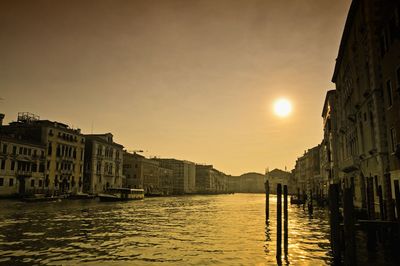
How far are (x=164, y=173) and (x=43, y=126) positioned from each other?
216 ft

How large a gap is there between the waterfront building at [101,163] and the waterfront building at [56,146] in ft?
12.4

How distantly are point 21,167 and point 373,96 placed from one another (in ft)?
162

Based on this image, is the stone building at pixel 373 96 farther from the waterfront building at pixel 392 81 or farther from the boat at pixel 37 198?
the boat at pixel 37 198

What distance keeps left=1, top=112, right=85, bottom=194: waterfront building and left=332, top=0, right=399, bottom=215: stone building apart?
48179mm

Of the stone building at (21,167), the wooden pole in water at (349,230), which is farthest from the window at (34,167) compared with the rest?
the wooden pole in water at (349,230)

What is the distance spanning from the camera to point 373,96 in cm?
2294

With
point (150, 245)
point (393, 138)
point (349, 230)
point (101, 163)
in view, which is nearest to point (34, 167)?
point (101, 163)

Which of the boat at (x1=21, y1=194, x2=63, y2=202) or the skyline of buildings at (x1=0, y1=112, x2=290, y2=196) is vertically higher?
the skyline of buildings at (x1=0, y1=112, x2=290, y2=196)

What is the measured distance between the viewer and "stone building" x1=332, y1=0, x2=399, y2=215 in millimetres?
19580

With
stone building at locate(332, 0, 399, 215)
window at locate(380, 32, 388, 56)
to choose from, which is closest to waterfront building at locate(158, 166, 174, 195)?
stone building at locate(332, 0, 399, 215)

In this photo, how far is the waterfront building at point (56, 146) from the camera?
192 feet

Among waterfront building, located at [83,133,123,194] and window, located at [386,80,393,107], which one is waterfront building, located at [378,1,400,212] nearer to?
window, located at [386,80,393,107]

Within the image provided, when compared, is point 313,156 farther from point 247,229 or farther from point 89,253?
point 89,253

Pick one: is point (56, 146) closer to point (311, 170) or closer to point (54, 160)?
point (54, 160)
